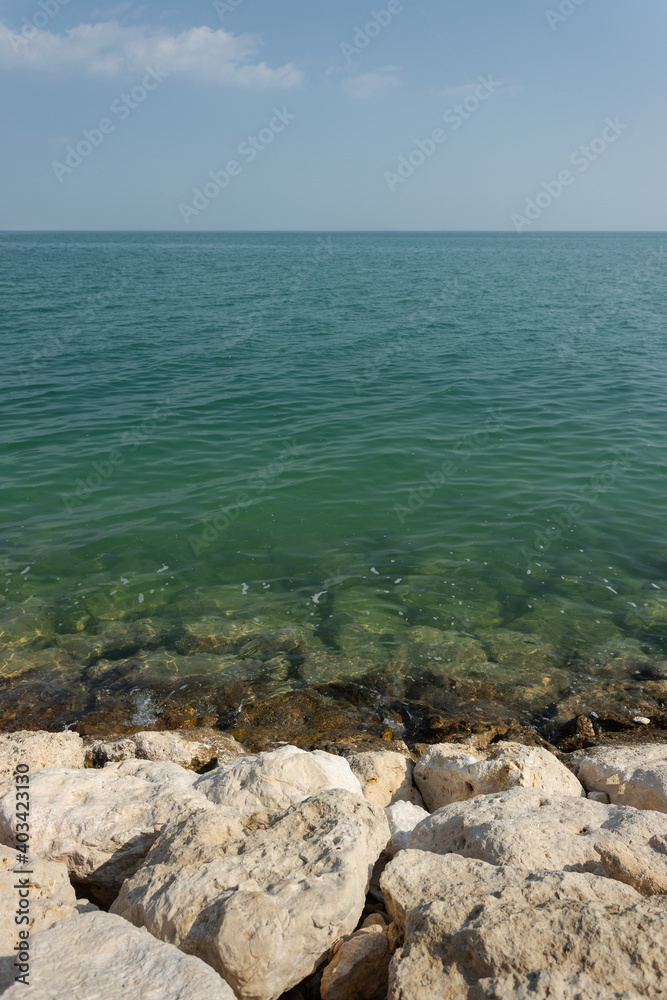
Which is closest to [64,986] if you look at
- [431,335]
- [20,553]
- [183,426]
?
[20,553]

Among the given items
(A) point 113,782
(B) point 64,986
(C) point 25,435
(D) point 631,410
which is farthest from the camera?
(D) point 631,410

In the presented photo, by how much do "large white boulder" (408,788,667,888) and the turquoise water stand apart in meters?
3.42

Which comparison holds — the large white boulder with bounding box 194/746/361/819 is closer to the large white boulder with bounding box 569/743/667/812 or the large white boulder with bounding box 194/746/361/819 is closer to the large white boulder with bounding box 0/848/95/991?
the large white boulder with bounding box 0/848/95/991

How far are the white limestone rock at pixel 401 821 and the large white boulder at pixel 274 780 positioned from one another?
336 mm

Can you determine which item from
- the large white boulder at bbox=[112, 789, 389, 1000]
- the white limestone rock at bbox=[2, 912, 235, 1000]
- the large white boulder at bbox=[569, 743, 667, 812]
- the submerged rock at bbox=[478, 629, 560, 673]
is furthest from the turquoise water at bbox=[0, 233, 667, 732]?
the white limestone rock at bbox=[2, 912, 235, 1000]

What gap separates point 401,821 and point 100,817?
87.1 inches

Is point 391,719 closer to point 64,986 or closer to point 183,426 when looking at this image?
point 64,986

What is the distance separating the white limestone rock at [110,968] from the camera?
2.77 metres

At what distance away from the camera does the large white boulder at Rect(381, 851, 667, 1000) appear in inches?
105

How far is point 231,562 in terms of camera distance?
10.3m

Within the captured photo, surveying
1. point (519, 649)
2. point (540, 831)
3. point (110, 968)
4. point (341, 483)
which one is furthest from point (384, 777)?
point (341, 483)

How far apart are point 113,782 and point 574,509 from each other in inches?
370

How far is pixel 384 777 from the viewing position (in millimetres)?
5609

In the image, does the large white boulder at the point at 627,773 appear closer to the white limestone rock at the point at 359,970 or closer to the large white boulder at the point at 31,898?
the white limestone rock at the point at 359,970
